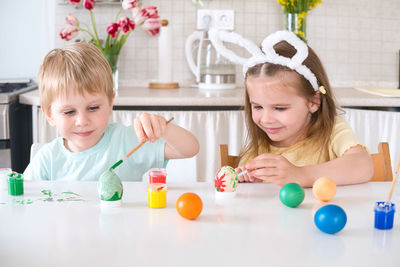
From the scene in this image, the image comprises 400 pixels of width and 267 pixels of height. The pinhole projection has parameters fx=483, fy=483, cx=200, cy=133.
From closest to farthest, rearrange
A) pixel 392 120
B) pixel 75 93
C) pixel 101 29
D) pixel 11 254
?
pixel 11 254 → pixel 75 93 → pixel 392 120 → pixel 101 29

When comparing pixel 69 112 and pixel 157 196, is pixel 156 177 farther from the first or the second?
pixel 69 112

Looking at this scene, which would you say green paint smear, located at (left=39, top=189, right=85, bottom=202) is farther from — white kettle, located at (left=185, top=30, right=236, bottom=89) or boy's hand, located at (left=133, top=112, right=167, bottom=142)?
white kettle, located at (left=185, top=30, right=236, bottom=89)

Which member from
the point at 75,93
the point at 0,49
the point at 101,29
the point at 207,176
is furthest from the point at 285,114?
the point at 0,49

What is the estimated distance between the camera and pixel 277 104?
1434mm

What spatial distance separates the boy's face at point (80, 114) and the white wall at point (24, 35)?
1.54 metres

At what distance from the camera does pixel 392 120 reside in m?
2.23

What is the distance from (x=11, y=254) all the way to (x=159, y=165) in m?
0.76

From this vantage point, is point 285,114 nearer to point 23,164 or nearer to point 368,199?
point 368,199

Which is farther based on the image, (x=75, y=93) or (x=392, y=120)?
(x=392, y=120)

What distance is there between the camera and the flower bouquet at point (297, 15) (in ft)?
8.44

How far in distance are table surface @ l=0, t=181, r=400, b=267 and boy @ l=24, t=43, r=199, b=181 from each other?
1.04 ft

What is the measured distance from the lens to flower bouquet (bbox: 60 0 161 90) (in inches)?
94.4

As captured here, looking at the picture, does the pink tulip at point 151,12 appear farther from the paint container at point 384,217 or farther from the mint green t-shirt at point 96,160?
the paint container at point 384,217

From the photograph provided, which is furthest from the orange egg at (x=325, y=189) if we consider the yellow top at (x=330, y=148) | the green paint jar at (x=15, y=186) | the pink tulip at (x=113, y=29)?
the pink tulip at (x=113, y=29)
